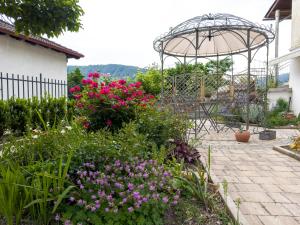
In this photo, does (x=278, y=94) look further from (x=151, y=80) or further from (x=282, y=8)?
(x=282, y=8)

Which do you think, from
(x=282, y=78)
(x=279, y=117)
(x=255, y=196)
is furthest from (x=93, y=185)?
(x=282, y=78)

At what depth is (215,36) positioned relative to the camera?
1035 centimetres

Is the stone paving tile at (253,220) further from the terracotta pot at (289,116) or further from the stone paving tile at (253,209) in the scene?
the terracotta pot at (289,116)

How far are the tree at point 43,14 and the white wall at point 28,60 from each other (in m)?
5.41

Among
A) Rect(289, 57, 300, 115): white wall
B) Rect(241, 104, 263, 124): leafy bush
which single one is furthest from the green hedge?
Rect(289, 57, 300, 115): white wall

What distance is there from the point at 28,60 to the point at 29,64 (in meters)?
0.14

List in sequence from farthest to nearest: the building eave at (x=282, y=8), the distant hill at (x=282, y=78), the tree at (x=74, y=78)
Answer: the tree at (x=74, y=78) → the building eave at (x=282, y=8) → the distant hill at (x=282, y=78)

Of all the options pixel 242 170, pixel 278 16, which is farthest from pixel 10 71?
pixel 278 16

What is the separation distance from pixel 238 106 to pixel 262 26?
2878 mm

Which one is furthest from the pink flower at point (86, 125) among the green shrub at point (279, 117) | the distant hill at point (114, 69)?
the distant hill at point (114, 69)

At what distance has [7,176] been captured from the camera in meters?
2.03

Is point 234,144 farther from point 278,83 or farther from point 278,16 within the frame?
point 278,16

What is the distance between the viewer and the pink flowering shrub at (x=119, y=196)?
1.96 meters

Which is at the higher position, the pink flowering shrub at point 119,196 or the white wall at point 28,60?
the white wall at point 28,60
